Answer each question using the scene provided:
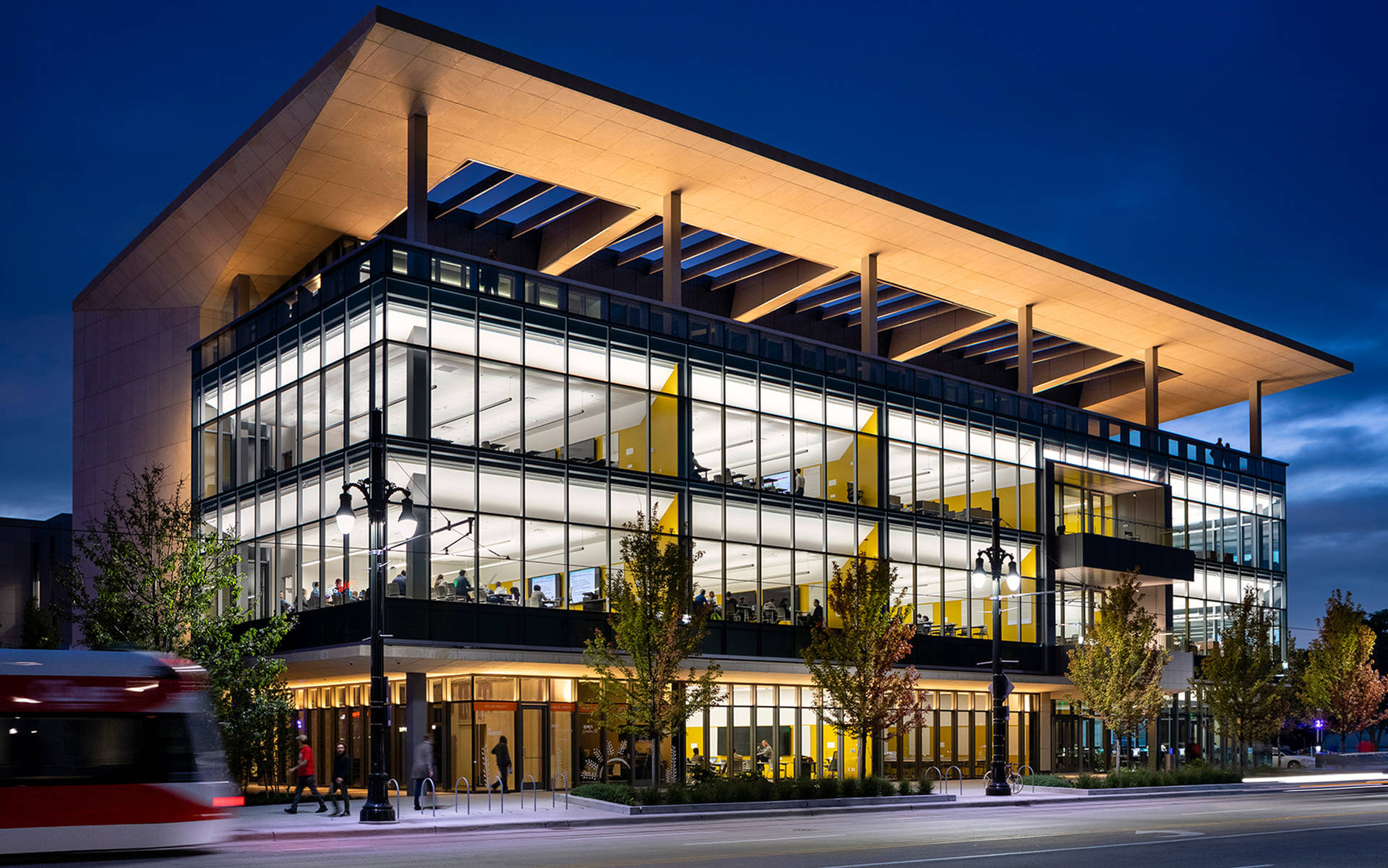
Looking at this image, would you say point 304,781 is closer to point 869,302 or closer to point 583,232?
point 583,232

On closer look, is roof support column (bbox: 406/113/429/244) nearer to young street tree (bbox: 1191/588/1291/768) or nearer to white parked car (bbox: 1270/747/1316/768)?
young street tree (bbox: 1191/588/1291/768)

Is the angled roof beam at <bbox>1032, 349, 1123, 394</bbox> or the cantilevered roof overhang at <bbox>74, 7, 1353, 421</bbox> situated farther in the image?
the angled roof beam at <bbox>1032, 349, 1123, 394</bbox>

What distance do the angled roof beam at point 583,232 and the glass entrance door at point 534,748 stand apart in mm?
Answer: 14838

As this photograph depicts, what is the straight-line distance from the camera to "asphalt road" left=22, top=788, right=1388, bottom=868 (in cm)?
1812

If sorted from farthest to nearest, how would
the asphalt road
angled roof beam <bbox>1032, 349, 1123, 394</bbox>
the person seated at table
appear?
angled roof beam <bbox>1032, 349, 1123, 394</bbox> < the person seated at table < the asphalt road

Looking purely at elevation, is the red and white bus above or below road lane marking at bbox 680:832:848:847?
above

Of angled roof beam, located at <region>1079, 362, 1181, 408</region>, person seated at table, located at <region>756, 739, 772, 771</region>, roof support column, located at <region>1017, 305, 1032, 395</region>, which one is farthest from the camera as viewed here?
angled roof beam, located at <region>1079, 362, 1181, 408</region>

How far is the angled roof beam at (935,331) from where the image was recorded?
56.9 metres

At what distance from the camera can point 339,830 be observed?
25.1m

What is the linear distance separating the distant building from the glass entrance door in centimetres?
4111

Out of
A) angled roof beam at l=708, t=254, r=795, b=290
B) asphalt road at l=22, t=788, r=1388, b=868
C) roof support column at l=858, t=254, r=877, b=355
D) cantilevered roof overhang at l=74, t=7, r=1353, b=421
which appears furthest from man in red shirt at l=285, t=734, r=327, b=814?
angled roof beam at l=708, t=254, r=795, b=290

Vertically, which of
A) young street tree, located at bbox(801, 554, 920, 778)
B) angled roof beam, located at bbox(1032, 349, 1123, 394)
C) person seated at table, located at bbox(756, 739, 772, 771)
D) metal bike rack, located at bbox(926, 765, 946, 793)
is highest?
angled roof beam, located at bbox(1032, 349, 1123, 394)

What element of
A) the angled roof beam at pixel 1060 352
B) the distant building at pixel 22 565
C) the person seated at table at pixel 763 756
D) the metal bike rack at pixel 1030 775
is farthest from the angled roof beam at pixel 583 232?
the distant building at pixel 22 565

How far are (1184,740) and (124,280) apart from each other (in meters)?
48.0
